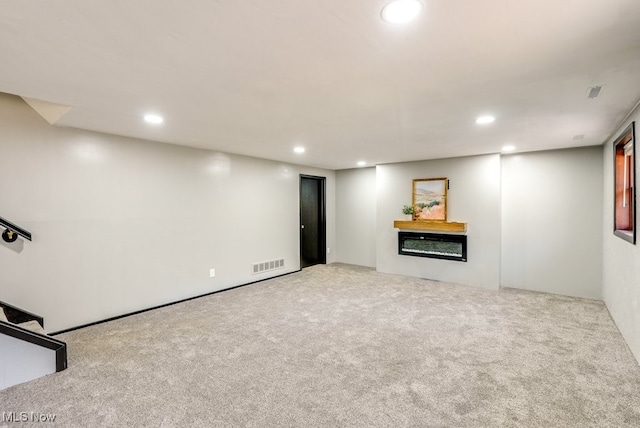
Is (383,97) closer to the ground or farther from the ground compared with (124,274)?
farther from the ground

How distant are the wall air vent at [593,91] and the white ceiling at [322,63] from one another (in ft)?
0.13

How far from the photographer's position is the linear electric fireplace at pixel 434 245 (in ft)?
17.9

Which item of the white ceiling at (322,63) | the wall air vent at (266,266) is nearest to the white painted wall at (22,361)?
the white ceiling at (322,63)

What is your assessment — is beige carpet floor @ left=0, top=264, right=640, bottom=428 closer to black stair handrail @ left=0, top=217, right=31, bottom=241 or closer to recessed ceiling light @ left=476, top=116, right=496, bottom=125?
black stair handrail @ left=0, top=217, right=31, bottom=241

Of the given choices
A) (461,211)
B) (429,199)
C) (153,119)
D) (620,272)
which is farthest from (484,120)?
(153,119)

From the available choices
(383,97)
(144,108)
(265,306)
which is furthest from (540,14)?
(265,306)

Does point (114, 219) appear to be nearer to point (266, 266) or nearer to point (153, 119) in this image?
point (153, 119)

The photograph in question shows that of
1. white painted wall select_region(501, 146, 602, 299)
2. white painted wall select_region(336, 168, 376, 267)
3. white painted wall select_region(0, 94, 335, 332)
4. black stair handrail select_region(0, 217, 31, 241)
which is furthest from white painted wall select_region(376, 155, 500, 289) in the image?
black stair handrail select_region(0, 217, 31, 241)

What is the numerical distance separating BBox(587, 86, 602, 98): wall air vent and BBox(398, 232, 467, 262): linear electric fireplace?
3.20 meters

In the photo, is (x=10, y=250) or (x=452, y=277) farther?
(x=452, y=277)

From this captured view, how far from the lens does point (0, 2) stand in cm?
133

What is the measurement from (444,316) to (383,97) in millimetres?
2748

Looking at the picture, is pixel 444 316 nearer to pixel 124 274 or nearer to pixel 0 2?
pixel 124 274

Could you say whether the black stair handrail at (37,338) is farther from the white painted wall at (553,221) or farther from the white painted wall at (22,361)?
the white painted wall at (553,221)
